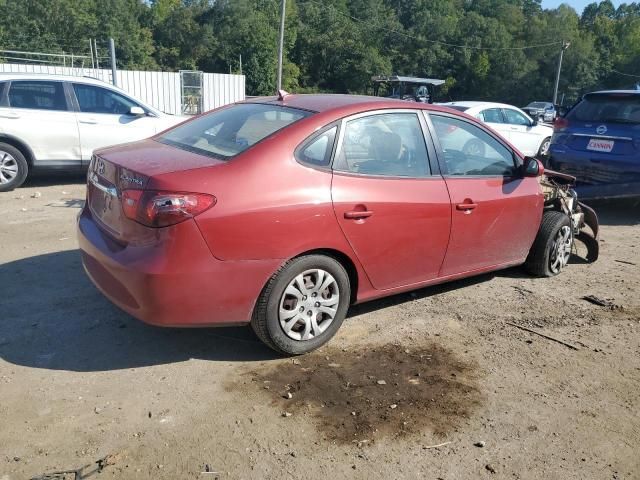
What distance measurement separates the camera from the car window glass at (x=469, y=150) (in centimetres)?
442

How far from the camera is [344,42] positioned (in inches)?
3282

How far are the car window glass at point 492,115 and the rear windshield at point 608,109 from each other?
3.62 m

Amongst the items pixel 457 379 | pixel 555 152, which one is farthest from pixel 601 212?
pixel 457 379

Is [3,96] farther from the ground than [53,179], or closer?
farther from the ground

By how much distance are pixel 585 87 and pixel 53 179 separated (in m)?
85.3

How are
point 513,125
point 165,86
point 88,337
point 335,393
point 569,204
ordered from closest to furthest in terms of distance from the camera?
point 335,393 → point 88,337 → point 569,204 → point 513,125 → point 165,86

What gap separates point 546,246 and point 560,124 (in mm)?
4172

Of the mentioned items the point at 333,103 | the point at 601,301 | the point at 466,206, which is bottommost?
the point at 601,301

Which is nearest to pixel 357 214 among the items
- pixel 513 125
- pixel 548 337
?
pixel 548 337

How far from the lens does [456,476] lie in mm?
2736

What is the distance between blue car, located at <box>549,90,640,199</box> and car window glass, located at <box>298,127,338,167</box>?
5.48 m

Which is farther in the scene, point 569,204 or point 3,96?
point 3,96

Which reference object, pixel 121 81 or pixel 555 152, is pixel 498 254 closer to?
pixel 555 152

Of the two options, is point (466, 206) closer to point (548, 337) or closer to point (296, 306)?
point (548, 337)
